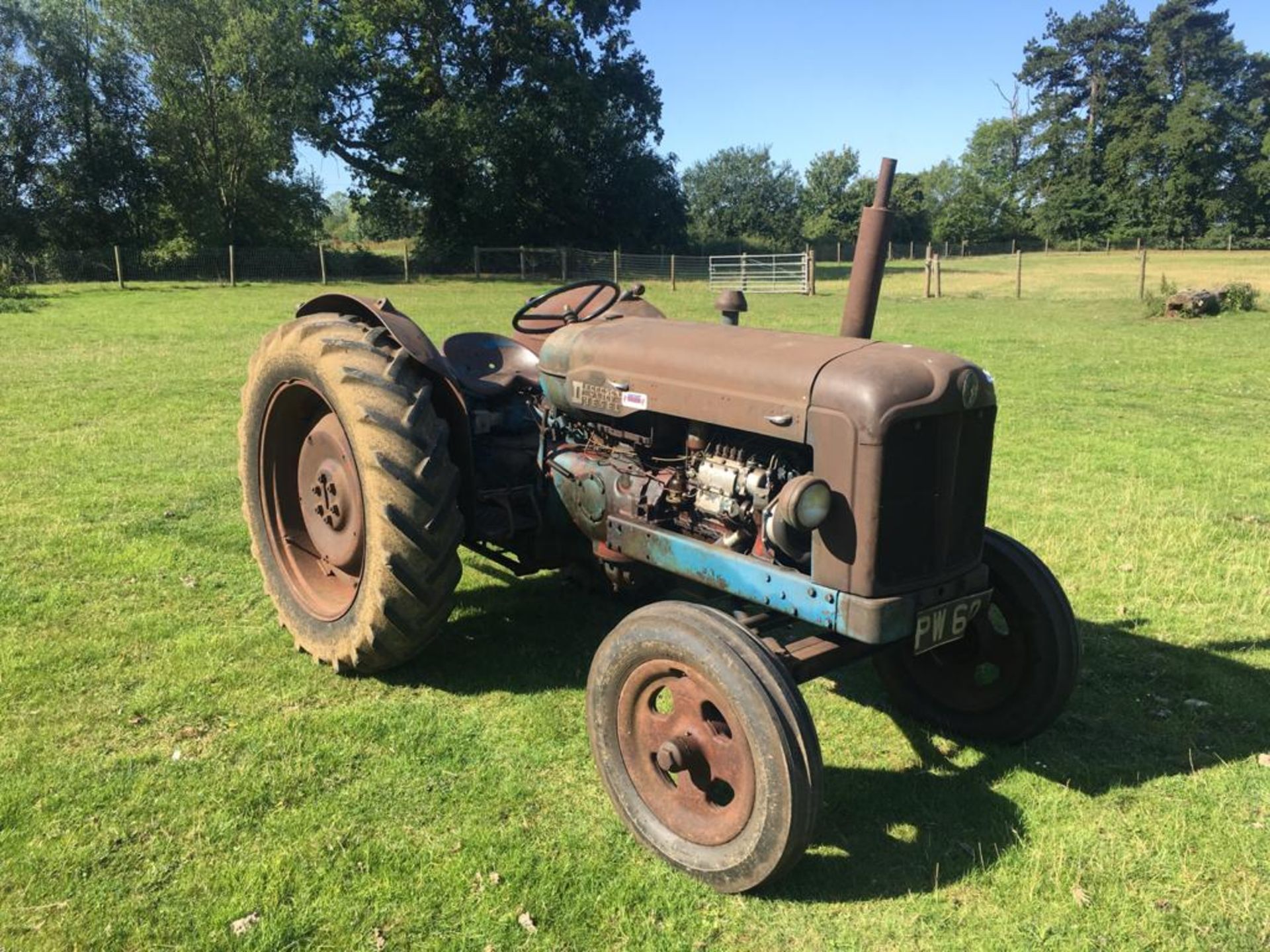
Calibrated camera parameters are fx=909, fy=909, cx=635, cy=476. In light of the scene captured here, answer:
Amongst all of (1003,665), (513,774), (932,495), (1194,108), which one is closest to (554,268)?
(1003,665)

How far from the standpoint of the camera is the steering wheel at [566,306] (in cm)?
433

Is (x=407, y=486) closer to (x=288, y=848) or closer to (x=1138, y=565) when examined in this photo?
(x=288, y=848)

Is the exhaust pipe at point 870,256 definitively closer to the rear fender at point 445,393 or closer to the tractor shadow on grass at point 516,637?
the rear fender at point 445,393

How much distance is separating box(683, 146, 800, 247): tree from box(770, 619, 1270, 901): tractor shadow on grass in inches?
2459

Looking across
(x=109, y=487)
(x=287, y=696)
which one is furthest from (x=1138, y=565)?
(x=109, y=487)

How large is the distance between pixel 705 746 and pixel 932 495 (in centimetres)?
101

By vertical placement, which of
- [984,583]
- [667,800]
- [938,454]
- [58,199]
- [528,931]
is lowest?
[528,931]

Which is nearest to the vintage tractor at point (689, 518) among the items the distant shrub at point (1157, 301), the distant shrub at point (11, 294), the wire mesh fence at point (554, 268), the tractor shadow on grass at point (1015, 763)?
the tractor shadow on grass at point (1015, 763)

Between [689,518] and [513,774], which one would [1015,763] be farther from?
[513,774]

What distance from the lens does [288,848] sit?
278 centimetres

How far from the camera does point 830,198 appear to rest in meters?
66.6

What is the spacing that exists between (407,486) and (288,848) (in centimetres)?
125

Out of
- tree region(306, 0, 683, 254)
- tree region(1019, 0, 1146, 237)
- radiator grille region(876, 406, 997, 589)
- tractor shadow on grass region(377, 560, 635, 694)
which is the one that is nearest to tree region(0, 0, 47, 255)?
tree region(306, 0, 683, 254)

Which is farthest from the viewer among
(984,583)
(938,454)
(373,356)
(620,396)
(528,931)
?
(373,356)
